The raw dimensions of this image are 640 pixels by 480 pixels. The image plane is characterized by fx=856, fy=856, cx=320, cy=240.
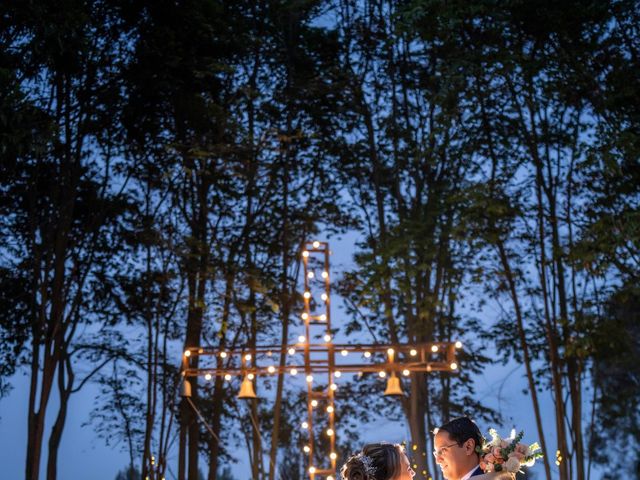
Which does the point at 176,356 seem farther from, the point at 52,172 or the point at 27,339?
the point at 52,172

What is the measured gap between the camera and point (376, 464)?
394cm

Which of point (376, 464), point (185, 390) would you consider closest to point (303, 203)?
point (185, 390)

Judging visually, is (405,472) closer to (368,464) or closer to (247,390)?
(368,464)

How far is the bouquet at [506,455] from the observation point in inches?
134

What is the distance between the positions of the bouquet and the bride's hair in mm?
566

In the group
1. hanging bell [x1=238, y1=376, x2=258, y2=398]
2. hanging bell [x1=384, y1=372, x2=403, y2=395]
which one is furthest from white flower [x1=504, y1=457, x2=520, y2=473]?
hanging bell [x1=238, y1=376, x2=258, y2=398]

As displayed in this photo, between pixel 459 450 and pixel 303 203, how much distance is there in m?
11.3

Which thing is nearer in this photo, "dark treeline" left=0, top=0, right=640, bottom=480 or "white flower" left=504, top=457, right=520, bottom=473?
"white flower" left=504, top=457, right=520, bottom=473

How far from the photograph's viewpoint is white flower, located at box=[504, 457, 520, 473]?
3.39 meters

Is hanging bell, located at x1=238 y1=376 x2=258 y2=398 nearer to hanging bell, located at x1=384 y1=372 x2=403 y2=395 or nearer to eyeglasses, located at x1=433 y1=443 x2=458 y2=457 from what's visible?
hanging bell, located at x1=384 y1=372 x2=403 y2=395

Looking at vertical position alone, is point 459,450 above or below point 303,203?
below

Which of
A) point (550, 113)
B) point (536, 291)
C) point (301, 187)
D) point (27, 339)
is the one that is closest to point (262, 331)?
point (301, 187)

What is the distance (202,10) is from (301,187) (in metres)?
3.30

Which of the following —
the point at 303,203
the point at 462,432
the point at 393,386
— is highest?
the point at 303,203
